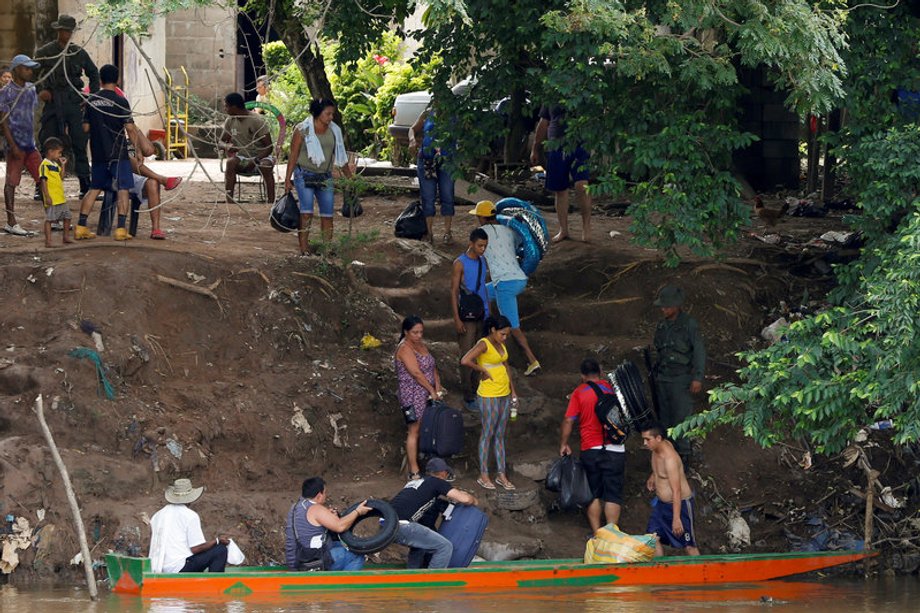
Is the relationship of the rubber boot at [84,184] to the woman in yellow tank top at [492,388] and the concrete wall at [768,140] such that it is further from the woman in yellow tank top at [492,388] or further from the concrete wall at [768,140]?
the concrete wall at [768,140]

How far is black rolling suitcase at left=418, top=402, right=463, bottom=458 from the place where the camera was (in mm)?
12742

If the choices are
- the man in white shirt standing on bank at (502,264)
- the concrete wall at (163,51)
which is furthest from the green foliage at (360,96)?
the man in white shirt standing on bank at (502,264)

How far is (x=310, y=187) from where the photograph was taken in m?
14.6

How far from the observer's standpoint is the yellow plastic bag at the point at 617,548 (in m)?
11.7

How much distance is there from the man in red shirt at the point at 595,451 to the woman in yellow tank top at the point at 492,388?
0.61m

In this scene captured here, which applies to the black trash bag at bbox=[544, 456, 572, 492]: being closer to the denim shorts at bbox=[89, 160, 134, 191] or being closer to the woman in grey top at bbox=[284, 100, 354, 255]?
the woman in grey top at bbox=[284, 100, 354, 255]

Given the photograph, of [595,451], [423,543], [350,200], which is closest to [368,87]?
[350,200]

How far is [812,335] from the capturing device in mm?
10617

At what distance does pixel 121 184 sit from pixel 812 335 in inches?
278

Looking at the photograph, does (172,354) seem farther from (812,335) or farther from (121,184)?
(812,335)

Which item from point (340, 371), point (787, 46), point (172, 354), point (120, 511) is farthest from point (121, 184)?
point (787, 46)

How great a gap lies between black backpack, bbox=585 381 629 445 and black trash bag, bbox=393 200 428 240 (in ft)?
13.7

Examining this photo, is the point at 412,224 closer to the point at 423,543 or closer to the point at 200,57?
the point at 423,543

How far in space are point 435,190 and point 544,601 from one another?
6324 mm
